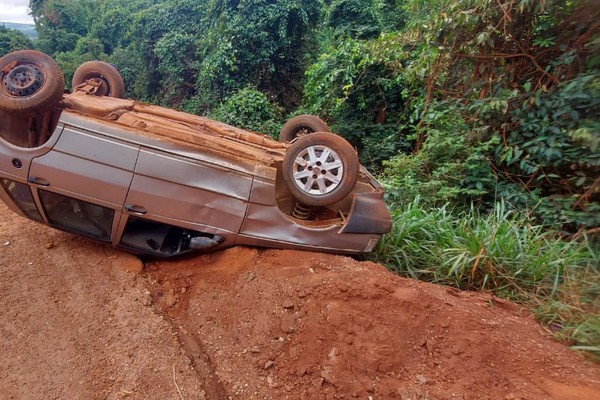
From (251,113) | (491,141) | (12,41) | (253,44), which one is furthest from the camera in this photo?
(12,41)

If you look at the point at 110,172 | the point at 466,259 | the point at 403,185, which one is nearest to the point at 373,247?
the point at 466,259

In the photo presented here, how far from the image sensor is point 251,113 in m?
9.06

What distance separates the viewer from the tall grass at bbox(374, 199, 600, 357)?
124 inches

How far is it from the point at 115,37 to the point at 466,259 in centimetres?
1816

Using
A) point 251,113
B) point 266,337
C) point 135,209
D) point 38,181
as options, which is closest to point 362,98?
point 251,113

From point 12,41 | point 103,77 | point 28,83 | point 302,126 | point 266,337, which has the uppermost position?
point 28,83

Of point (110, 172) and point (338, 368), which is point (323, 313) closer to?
point (338, 368)

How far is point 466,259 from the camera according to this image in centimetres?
369

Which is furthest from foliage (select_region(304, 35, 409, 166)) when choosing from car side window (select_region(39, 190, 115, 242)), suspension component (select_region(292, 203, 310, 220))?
car side window (select_region(39, 190, 115, 242))

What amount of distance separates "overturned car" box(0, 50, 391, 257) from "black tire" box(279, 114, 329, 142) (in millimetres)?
1293

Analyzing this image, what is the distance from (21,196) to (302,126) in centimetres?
292

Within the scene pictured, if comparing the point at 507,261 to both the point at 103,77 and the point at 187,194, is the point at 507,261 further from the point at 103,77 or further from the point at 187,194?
the point at 103,77

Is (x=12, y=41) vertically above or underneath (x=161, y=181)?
underneath

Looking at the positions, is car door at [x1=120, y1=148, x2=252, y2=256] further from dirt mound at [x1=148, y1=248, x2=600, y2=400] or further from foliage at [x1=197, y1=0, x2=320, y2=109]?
foliage at [x1=197, y1=0, x2=320, y2=109]
